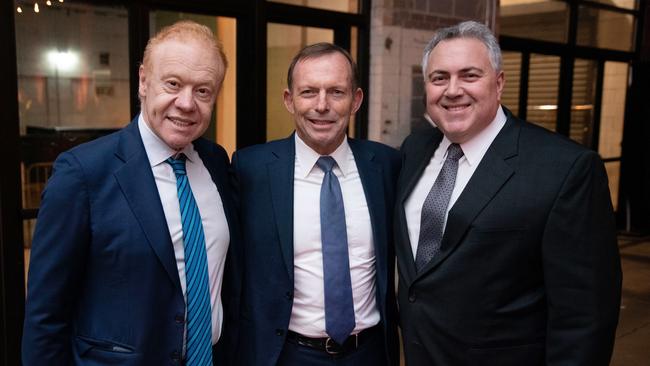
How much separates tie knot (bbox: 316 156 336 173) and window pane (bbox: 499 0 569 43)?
4851 millimetres

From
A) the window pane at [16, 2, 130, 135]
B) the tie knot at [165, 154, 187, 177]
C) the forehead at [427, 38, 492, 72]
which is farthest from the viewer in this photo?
the window pane at [16, 2, 130, 135]

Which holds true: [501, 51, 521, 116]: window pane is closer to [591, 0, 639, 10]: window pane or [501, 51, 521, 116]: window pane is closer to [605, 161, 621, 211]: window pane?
[591, 0, 639, 10]: window pane

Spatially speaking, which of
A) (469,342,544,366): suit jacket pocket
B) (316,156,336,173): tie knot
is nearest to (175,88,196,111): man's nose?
(316,156,336,173): tie knot

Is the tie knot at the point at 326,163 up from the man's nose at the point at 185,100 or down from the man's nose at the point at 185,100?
down

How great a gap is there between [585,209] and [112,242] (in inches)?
60.2

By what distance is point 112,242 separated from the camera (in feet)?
5.98

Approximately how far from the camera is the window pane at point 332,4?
4621mm

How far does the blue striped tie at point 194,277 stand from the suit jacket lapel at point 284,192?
40cm

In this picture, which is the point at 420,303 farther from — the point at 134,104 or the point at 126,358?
the point at 134,104

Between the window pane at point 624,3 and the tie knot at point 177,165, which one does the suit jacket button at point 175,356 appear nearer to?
the tie knot at point 177,165

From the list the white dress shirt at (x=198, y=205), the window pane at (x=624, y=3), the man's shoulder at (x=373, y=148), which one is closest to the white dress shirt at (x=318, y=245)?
the man's shoulder at (x=373, y=148)

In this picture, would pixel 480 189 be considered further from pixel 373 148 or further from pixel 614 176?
pixel 614 176

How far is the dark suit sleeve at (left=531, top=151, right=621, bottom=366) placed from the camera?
6.25 ft

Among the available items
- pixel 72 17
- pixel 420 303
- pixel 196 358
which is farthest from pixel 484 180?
pixel 72 17
